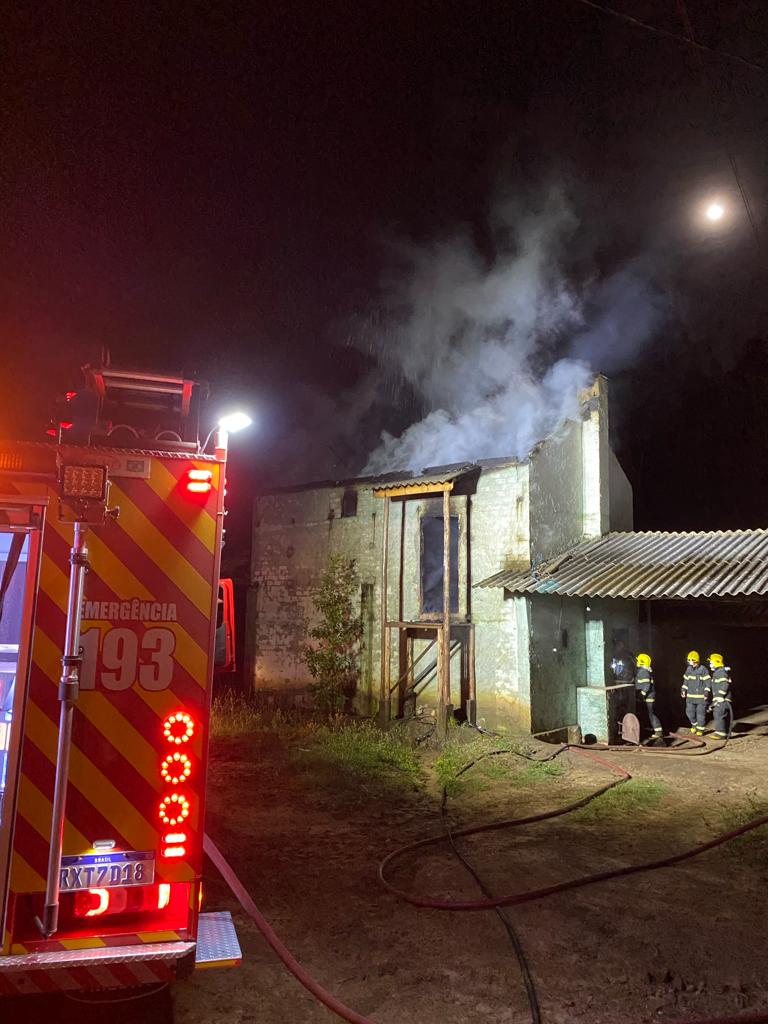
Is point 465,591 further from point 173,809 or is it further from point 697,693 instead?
point 173,809

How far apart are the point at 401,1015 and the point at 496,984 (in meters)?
0.67

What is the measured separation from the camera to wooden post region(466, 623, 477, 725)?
515 inches

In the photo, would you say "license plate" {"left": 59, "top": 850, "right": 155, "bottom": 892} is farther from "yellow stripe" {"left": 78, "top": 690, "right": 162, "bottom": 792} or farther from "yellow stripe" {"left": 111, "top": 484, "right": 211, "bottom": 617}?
"yellow stripe" {"left": 111, "top": 484, "right": 211, "bottom": 617}

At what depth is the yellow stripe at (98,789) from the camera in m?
2.80

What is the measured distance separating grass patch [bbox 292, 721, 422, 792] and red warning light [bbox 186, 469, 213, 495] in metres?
6.63

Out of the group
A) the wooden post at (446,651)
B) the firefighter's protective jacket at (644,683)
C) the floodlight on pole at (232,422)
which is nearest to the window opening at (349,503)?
the wooden post at (446,651)

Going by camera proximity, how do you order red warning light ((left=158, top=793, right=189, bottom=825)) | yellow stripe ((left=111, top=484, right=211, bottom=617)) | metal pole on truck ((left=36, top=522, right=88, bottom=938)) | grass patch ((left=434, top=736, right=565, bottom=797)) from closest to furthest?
metal pole on truck ((left=36, top=522, right=88, bottom=938)) → red warning light ((left=158, top=793, right=189, bottom=825)) → yellow stripe ((left=111, top=484, right=211, bottom=617)) → grass patch ((left=434, top=736, right=565, bottom=797))

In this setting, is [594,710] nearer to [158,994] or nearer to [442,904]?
[442,904]

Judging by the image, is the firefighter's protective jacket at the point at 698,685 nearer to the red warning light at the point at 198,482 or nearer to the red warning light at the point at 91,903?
the red warning light at the point at 198,482

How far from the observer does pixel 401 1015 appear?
366 cm

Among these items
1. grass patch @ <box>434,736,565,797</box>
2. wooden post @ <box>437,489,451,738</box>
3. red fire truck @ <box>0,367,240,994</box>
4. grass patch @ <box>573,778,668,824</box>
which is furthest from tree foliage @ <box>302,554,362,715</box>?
red fire truck @ <box>0,367,240,994</box>

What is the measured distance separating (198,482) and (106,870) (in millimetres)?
1718

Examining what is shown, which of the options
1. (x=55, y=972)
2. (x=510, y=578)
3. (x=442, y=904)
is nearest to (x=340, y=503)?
(x=510, y=578)

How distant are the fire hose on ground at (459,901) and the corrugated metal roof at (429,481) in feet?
20.6
